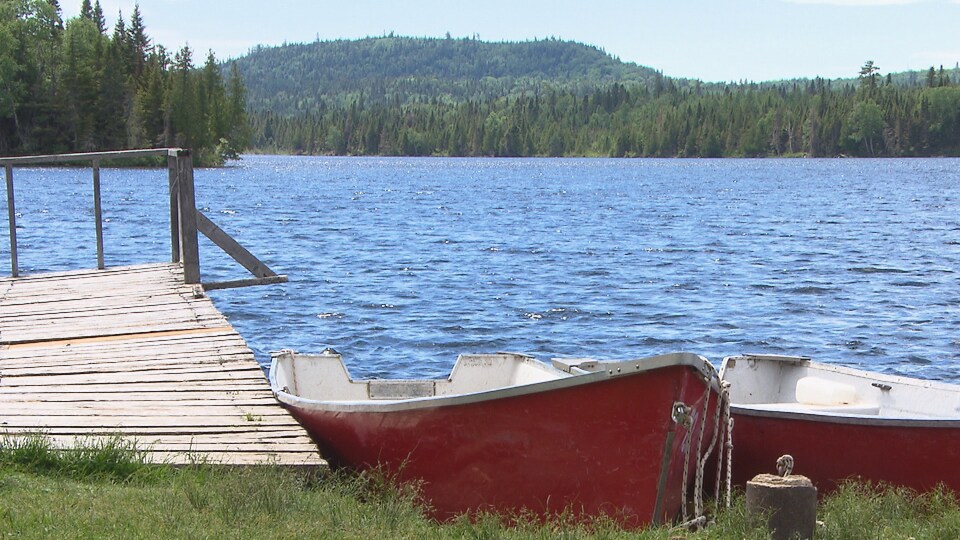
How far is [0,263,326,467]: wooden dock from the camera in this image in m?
7.41

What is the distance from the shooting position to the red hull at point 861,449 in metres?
7.93

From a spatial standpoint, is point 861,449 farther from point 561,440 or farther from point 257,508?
point 257,508

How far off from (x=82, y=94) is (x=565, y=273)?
73632 millimetres

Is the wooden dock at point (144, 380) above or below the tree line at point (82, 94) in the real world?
below

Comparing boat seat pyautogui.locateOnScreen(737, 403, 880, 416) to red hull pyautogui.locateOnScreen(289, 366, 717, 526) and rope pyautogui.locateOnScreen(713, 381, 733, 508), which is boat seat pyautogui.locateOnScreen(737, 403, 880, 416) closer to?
rope pyautogui.locateOnScreen(713, 381, 733, 508)

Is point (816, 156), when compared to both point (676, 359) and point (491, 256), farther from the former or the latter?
point (676, 359)

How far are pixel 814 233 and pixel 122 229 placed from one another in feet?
83.5

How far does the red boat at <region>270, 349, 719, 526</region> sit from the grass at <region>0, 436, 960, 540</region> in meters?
0.19

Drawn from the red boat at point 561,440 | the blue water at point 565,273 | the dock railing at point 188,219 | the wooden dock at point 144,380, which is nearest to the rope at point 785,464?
the red boat at point 561,440

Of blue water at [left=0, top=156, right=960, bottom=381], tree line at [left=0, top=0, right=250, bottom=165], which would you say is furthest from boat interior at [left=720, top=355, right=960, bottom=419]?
tree line at [left=0, top=0, right=250, bottom=165]

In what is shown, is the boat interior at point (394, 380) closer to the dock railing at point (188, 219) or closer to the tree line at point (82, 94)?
the dock railing at point (188, 219)

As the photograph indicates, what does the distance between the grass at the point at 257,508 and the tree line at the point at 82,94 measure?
292ft

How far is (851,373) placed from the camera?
32.0 feet

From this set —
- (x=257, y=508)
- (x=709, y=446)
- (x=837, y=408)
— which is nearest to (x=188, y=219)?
(x=257, y=508)
